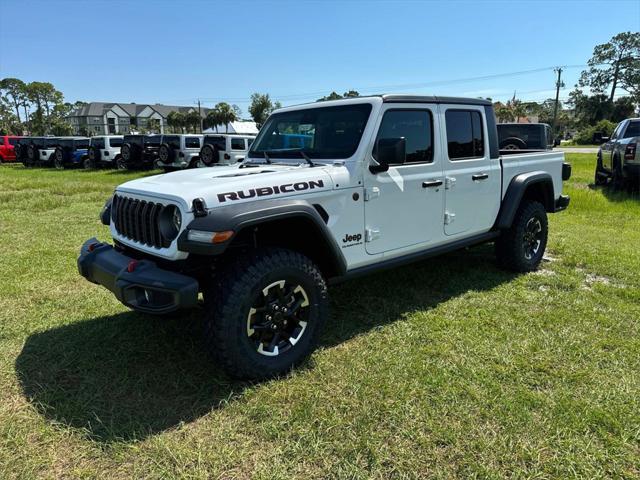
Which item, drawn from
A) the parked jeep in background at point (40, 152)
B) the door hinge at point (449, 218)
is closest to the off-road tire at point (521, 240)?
the door hinge at point (449, 218)

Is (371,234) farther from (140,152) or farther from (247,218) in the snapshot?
(140,152)

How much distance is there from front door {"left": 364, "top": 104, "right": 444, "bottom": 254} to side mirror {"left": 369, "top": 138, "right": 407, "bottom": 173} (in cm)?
6

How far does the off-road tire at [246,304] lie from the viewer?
9.33ft

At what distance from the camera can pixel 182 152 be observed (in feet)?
61.2

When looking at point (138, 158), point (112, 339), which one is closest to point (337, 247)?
point (112, 339)

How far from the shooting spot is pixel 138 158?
2019cm

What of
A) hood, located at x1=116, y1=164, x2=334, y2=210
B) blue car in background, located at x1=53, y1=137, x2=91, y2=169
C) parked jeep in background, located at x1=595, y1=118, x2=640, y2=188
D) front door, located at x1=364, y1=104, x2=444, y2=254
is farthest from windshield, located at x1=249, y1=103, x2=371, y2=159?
blue car in background, located at x1=53, y1=137, x2=91, y2=169

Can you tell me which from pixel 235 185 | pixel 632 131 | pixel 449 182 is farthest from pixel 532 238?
pixel 632 131

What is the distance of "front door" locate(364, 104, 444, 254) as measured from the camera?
3666 millimetres

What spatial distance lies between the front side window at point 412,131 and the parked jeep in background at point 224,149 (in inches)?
526

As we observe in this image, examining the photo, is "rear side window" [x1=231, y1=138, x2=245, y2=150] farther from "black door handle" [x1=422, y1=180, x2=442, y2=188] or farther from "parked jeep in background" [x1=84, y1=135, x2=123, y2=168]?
"black door handle" [x1=422, y1=180, x2=442, y2=188]

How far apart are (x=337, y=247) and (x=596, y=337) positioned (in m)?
2.14

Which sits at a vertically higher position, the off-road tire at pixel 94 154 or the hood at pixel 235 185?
the hood at pixel 235 185

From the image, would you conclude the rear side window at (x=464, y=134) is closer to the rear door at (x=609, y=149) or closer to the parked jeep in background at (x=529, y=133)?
the parked jeep in background at (x=529, y=133)
